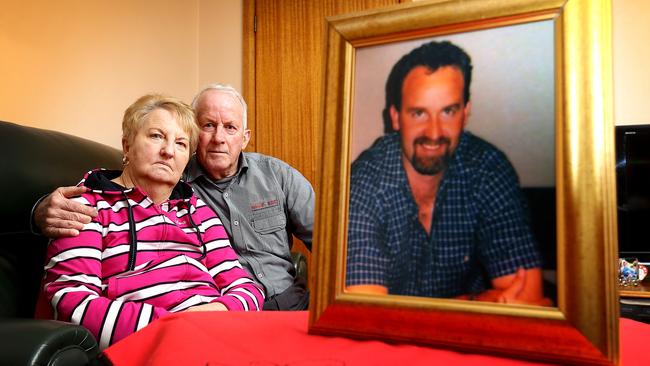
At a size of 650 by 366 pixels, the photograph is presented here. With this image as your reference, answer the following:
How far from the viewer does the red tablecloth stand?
1.73ft

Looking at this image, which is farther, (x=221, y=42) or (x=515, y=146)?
(x=221, y=42)

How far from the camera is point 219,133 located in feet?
5.30

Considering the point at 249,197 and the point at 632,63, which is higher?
the point at 632,63

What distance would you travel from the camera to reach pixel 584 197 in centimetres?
50

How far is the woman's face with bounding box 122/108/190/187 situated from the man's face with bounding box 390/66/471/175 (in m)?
0.81

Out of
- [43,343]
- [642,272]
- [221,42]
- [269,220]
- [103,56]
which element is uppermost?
[221,42]

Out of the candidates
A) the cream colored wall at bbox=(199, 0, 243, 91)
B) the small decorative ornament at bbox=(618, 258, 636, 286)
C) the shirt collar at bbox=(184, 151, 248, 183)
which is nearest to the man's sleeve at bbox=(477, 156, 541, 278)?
the shirt collar at bbox=(184, 151, 248, 183)

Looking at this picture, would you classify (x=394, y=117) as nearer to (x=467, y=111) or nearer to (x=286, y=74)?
(x=467, y=111)

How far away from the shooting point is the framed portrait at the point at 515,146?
50cm

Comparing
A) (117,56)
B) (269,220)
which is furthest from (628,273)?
(117,56)

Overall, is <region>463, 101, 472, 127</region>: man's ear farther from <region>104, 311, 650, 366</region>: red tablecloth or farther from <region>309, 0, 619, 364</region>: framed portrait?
<region>104, 311, 650, 366</region>: red tablecloth

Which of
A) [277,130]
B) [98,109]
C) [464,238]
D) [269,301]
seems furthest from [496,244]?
[277,130]

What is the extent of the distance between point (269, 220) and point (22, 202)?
725 millimetres

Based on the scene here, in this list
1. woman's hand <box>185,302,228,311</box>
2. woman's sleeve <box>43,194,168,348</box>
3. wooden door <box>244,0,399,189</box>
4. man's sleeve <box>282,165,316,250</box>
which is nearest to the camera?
woman's sleeve <box>43,194,168,348</box>
